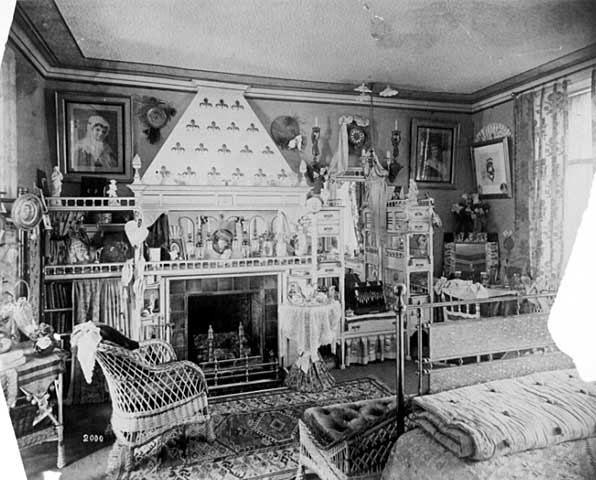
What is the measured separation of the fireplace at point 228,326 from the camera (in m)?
1.85

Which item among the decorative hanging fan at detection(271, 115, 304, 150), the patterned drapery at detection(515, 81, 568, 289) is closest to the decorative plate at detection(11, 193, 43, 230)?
the decorative hanging fan at detection(271, 115, 304, 150)

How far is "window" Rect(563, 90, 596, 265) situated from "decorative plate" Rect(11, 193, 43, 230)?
85.8 inches

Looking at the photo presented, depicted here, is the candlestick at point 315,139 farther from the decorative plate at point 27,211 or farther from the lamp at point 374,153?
the decorative plate at point 27,211

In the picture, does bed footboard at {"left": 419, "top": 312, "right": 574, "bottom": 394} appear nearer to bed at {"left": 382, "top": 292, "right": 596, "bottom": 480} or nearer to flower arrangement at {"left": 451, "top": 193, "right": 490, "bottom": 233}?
bed at {"left": 382, "top": 292, "right": 596, "bottom": 480}

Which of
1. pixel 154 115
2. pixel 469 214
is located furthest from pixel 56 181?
pixel 469 214

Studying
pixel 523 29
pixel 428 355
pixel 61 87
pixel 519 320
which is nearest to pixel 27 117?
pixel 61 87

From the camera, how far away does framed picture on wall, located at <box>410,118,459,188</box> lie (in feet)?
6.70

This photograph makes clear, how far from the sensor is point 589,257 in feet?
6.28

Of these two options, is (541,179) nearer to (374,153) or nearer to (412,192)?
(412,192)

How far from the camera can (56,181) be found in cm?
167

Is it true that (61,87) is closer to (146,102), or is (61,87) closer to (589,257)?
(146,102)

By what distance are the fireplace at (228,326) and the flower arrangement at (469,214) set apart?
0.90 m

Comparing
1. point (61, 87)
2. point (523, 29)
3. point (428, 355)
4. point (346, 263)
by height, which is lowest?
point (428, 355)

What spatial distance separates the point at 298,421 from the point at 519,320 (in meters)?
1.12
